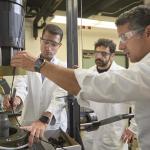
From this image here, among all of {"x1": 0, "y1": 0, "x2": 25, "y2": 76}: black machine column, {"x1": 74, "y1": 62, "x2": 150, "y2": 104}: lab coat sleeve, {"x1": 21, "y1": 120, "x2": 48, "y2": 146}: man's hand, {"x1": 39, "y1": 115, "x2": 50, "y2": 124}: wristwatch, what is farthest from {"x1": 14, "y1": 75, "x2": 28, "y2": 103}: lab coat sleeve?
{"x1": 74, "y1": 62, "x2": 150, "y2": 104}: lab coat sleeve

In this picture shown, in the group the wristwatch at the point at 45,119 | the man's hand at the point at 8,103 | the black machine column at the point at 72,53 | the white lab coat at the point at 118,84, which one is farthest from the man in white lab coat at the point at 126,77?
the man's hand at the point at 8,103

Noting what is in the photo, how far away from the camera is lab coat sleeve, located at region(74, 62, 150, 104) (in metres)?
0.95

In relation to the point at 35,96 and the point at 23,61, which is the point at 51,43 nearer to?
the point at 35,96

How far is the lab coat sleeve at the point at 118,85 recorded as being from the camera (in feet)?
3.11

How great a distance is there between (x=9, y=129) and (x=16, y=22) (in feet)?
1.70

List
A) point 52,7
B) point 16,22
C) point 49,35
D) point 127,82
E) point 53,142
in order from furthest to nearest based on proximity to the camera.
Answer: point 52,7 < point 49,35 < point 53,142 < point 16,22 < point 127,82

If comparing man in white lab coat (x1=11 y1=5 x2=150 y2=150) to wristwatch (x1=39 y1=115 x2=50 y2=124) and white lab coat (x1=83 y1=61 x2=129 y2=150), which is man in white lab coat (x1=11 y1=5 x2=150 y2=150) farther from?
white lab coat (x1=83 y1=61 x2=129 y2=150)

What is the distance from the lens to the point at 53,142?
121 cm

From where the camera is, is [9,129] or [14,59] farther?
[9,129]

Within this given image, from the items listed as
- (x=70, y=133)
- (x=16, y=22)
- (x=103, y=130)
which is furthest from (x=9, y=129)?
(x=103, y=130)

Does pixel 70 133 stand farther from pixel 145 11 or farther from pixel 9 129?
pixel 145 11

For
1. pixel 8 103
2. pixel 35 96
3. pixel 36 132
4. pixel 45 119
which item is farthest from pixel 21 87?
pixel 36 132

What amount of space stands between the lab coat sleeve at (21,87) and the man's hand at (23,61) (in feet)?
2.88

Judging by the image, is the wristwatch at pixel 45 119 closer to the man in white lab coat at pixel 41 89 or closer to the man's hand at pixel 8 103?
the man's hand at pixel 8 103
